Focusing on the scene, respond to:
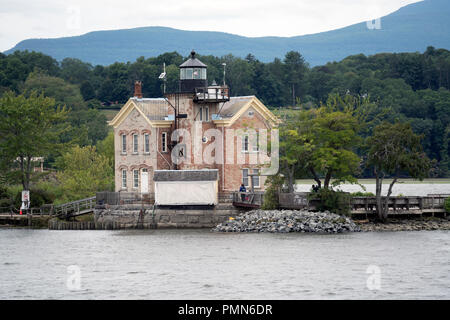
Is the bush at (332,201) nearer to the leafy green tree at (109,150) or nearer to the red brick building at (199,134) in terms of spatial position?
the red brick building at (199,134)

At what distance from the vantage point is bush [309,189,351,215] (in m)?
55.3

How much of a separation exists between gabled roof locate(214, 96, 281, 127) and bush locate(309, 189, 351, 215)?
8084 mm

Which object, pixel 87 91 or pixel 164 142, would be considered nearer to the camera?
pixel 164 142

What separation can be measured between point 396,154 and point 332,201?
527cm

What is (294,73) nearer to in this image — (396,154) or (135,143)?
(135,143)

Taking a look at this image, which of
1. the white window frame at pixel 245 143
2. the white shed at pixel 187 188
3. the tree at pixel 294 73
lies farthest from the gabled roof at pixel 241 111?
the tree at pixel 294 73

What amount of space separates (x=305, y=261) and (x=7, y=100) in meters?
36.3

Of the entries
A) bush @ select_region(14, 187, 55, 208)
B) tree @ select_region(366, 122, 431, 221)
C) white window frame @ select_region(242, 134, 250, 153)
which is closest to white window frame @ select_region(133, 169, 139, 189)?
bush @ select_region(14, 187, 55, 208)

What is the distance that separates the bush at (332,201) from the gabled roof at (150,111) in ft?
47.1

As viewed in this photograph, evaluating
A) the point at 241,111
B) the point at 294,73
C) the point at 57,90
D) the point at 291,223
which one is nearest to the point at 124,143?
the point at 241,111

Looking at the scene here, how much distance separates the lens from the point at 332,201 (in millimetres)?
55250

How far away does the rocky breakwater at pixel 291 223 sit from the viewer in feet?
175

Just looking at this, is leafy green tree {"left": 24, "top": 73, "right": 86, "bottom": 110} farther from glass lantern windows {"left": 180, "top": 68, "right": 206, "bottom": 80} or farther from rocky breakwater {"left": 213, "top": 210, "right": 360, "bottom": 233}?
rocky breakwater {"left": 213, "top": 210, "right": 360, "bottom": 233}

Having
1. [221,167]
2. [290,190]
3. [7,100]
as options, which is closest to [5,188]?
[7,100]
